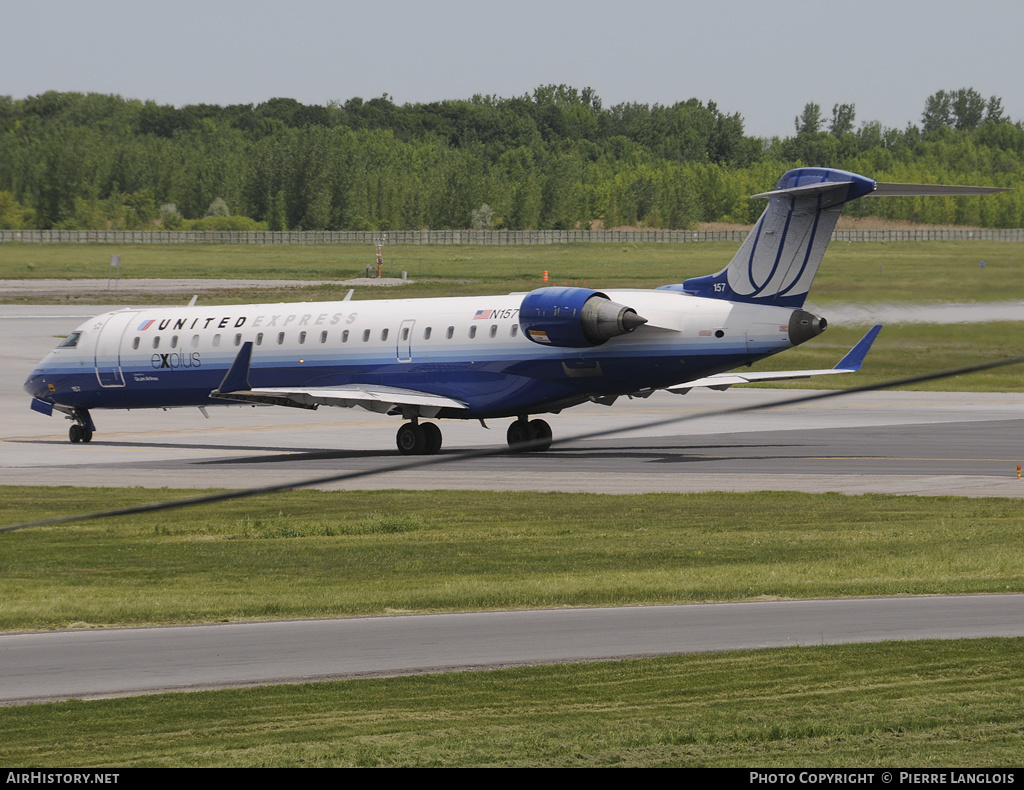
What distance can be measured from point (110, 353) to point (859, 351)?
2215 centimetres

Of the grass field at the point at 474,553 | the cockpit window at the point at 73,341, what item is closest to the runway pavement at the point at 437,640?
the grass field at the point at 474,553

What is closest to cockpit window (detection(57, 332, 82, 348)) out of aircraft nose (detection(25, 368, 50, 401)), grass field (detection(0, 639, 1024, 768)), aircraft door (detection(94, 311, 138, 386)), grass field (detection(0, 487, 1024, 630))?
aircraft door (detection(94, 311, 138, 386))

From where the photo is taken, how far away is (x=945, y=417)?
47250 millimetres

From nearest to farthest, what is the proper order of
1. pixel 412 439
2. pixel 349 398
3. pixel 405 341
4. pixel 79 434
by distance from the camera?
pixel 349 398 < pixel 412 439 < pixel 405 341 < pixel 79 434

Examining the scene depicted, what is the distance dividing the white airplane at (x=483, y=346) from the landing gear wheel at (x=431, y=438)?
27 mm

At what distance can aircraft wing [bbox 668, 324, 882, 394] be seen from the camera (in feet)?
112

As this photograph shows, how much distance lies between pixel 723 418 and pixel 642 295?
12.1m

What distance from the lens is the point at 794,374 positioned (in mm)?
39125

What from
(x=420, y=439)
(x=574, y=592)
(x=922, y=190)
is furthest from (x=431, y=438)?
(x=574, y=592)

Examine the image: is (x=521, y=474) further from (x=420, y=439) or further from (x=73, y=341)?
(x=73, y=341)

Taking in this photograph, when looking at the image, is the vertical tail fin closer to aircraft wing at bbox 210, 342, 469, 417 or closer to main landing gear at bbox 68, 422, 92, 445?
aircraft wing at bbox 210, 342, 469, 417

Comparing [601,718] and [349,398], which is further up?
[349,398]
